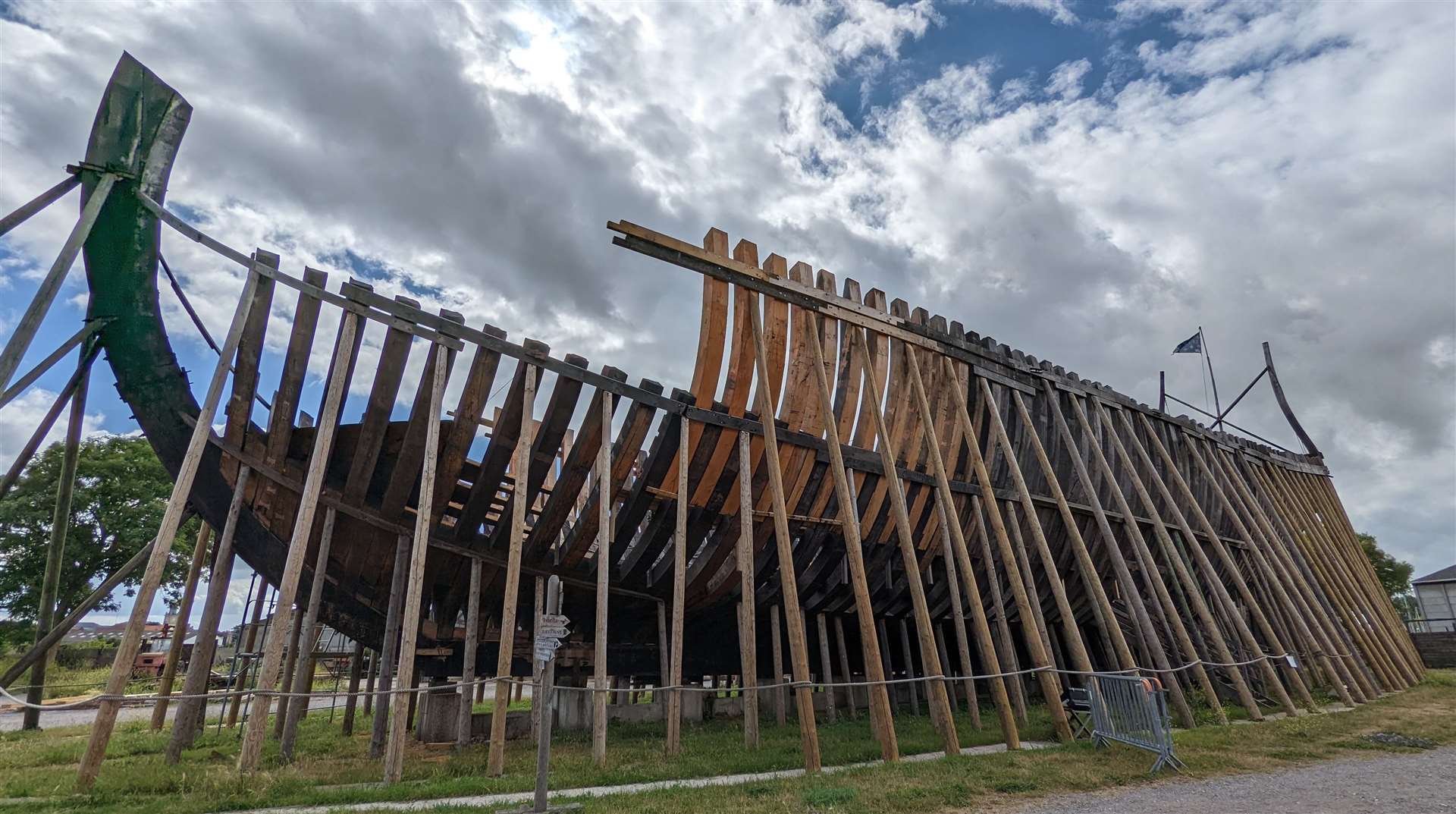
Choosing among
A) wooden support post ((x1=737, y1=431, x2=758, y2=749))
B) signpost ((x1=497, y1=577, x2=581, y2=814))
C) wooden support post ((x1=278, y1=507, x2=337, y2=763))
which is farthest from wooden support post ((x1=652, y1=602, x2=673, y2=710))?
signpost ((x1=497, y1=577, x2=581, y2=814))

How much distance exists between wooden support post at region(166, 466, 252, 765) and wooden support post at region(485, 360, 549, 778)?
3282 mm

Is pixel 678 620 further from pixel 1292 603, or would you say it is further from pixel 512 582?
pixel 1292 603

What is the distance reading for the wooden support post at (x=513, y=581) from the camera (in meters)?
7.59

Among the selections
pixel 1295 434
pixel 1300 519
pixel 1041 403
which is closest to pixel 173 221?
pixel 1041 403

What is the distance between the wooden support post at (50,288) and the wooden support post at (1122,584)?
1327 centimetres

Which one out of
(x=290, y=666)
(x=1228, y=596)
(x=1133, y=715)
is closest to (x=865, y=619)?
(x=1133, y=715)

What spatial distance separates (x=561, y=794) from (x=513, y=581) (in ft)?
7.51

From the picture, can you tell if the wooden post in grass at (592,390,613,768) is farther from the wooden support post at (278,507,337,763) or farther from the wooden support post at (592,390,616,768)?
the wooden support post at (278,507,337,763)

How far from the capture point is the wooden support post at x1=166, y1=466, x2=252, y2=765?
27.2ft

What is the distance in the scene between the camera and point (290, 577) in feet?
23.7

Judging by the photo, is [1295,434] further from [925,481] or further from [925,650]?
[925,650]

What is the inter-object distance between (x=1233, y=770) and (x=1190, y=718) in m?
3.51

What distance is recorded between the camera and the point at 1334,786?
6.86 metres

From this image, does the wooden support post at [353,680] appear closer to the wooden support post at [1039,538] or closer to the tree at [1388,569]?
the wooden support post at [1039,538]
